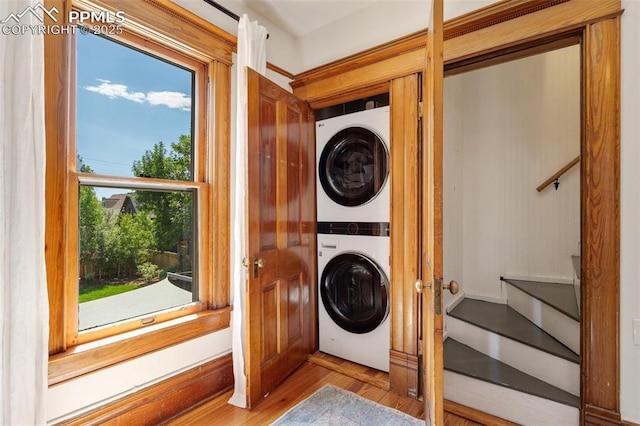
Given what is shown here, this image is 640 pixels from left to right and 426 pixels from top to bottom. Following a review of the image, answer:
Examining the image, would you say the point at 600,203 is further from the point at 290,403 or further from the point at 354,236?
the point at 290,403

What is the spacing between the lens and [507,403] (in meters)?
1.70

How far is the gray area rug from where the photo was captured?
1.68 metres

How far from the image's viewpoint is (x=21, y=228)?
3.89ft

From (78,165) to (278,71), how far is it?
61.6 inches

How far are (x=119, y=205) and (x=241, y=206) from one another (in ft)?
2.16

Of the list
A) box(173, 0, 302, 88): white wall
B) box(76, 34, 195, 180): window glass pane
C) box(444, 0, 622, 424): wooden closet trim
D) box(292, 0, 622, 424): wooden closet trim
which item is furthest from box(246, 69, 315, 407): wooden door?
box(444, 0, 622, 424): wooden closet trim

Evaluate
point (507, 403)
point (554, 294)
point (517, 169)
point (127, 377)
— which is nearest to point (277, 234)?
point (127, 377)

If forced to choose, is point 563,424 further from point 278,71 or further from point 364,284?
point 278,71

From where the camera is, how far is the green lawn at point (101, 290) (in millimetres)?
1515

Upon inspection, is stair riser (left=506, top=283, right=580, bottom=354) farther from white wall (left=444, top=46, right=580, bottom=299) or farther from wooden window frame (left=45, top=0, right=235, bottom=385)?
wooden window frame (left=45, top=0, right=235, bottom=385)

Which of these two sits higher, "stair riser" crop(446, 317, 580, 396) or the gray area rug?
"stair riser" crop(446, 317, 580, 396)

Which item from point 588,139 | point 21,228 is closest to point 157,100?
point 21,228

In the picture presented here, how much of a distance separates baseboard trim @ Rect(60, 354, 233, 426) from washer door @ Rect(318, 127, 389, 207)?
1455mm
